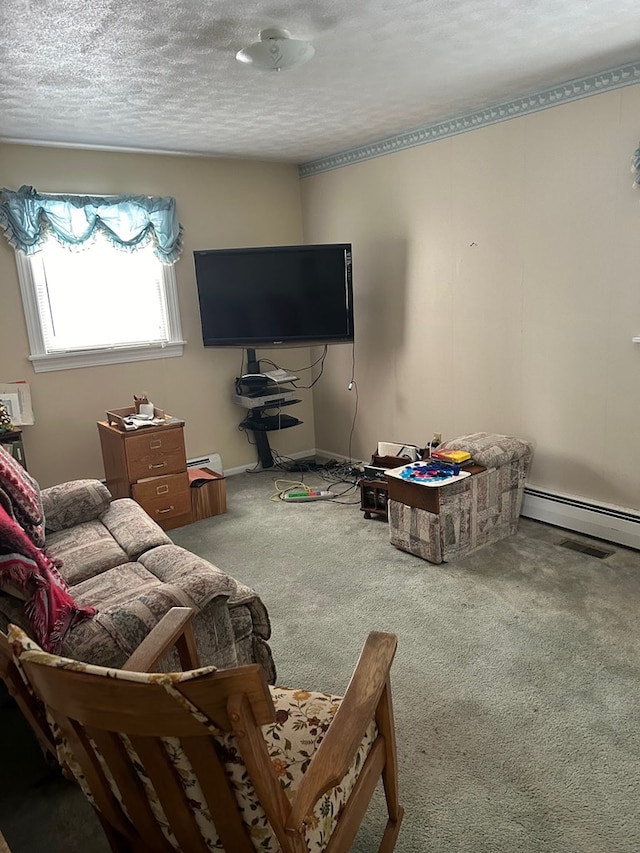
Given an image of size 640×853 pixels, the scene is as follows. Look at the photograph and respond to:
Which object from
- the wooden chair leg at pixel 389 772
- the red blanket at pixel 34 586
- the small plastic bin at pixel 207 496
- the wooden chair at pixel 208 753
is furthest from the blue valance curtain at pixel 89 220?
the wooden chair leg at pixel 389 772

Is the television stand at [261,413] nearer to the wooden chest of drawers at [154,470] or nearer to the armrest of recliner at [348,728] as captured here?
the wooden chest of drawers at [154,470]

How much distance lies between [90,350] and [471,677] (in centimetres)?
319

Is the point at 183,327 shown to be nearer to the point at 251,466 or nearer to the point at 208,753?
the point at 251,466

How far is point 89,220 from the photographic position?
156 inches

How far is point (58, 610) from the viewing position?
176 cm

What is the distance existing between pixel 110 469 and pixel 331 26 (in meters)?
2.87

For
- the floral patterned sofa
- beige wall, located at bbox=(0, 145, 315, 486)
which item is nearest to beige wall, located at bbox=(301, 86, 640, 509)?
beige wall, located at bbox=(0, 145, 315, 486)

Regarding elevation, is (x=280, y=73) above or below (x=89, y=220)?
above

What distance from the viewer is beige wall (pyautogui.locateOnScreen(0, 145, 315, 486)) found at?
3.86 metres

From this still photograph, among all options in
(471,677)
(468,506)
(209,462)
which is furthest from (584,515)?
(209,462)

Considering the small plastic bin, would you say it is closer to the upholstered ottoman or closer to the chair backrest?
the upholstered ottoman

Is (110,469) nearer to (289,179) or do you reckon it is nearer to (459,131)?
(289,179)

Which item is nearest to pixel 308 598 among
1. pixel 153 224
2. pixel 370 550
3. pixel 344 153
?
pixel 370 550

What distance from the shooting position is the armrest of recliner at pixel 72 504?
2758 millimetres
